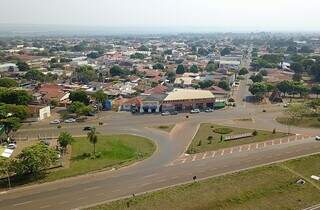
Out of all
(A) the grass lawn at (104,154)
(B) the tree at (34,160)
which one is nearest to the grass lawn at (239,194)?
(A) the grass lawn at (104,154)

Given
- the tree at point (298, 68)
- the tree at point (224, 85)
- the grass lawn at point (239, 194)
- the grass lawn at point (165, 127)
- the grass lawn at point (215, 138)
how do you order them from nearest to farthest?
the grass lawn at point (239, 194) < the grass lawn at point (215, 138) < the grass lawn at point (165, 127) < the tree at point (224, 85) < the tree at point (298, 68)

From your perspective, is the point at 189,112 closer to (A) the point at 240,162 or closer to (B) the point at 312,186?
(A) the point at 240,162

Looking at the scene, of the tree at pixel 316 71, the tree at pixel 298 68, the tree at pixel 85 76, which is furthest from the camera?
the tree at pixel 298 68

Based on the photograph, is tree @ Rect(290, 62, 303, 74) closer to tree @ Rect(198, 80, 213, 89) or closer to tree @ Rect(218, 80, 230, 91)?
tree @ Rect(218, 80, 230, 91)

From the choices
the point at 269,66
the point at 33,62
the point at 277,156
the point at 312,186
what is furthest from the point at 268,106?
the point at 33,62

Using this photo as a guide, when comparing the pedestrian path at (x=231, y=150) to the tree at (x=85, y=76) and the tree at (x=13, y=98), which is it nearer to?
the tree at (x=13, y=98)

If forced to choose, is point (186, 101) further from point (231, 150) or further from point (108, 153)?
point (108, 153)

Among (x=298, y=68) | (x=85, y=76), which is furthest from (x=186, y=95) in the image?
(x=298, y=68)
